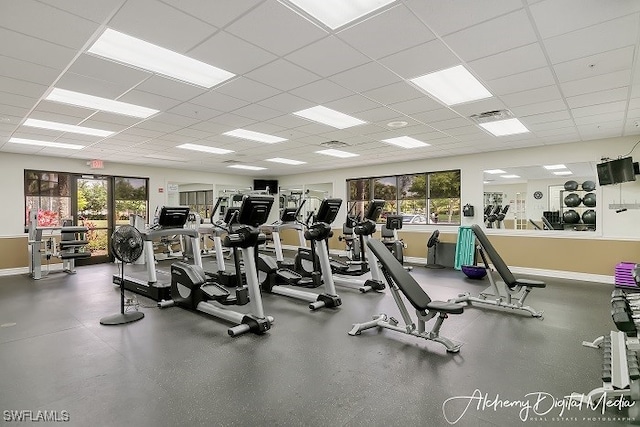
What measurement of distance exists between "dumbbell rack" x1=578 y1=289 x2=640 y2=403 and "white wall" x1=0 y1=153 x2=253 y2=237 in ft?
33.5

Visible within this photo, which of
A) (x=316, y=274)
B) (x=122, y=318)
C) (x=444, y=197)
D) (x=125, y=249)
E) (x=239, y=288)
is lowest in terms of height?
(x=122, y=318)

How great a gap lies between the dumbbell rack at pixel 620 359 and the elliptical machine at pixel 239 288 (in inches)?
120

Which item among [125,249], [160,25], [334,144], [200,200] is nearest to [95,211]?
[200,200]

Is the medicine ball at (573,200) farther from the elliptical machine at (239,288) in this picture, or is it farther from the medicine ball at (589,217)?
the elliptical machine at (239,288)

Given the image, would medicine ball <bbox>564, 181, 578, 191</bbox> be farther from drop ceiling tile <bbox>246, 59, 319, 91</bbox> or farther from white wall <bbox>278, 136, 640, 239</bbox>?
drop ceiling tile <bbox>246, 59, 319, 91</bbox>

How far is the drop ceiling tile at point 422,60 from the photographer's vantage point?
292 cm

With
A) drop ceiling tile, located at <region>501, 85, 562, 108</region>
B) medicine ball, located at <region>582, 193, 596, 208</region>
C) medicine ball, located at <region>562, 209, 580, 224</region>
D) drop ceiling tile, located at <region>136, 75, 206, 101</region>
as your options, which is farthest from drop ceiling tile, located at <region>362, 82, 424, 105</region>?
medicine ball, located at <region>582, 193, 596, 208</region>

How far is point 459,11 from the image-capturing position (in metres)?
2.38

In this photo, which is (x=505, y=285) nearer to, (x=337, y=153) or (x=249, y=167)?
(x=337, y=153)

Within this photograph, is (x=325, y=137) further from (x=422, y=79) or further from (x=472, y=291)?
(x=472, y=291)

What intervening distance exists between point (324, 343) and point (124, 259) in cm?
285

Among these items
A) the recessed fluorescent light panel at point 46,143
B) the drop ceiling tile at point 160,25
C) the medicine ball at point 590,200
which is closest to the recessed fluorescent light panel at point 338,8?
the drop ceiling tile at point 160,25

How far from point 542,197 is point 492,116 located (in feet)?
19.3

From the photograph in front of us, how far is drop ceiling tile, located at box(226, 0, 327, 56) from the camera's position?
2.40 metres
